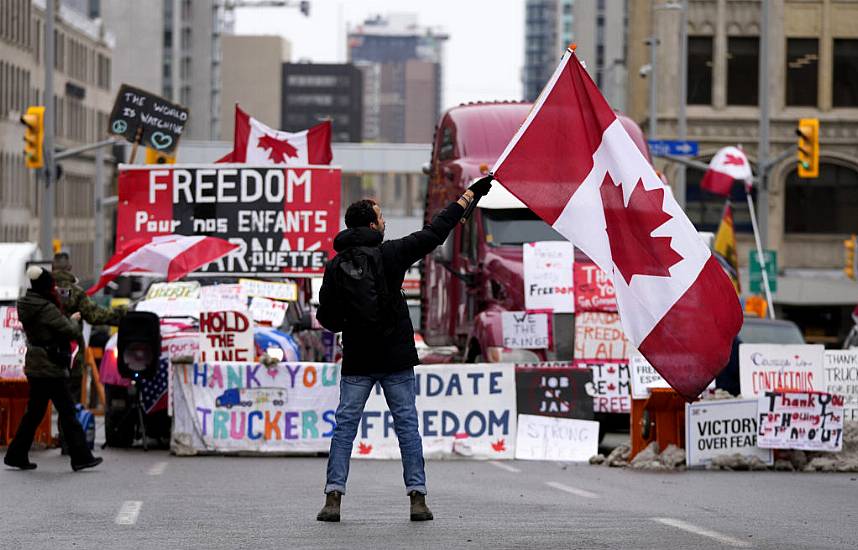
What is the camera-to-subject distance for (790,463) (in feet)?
54.5

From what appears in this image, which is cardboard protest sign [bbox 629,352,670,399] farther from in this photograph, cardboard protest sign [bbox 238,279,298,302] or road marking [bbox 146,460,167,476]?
cardboard protest sign [bbox 238,279,298,302]

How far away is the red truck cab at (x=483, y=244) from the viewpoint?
20.4 m

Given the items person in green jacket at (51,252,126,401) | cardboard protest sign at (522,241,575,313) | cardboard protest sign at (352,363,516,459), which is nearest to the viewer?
cardboard protest sign at (352,363,516,459)

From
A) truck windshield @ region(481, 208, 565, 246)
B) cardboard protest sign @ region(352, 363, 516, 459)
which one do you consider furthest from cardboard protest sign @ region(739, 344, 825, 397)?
truck windshield @ region(481, 208, 565, 246)

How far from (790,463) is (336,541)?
796 centimetres

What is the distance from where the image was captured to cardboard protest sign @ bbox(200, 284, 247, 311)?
19.5m

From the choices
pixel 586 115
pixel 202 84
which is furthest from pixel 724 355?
pixel 202 84

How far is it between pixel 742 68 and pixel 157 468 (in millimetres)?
47214

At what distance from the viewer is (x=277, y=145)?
26.5 meters

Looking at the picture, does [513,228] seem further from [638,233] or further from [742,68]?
[742,68]

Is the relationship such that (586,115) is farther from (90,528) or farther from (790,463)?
(790,463)

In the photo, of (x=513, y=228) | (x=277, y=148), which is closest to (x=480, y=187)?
(x=513, y=228)

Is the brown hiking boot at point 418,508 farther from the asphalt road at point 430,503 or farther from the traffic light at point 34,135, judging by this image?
the traffic light at point 34,135

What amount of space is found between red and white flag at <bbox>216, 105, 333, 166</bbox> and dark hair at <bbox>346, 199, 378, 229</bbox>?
15476 mm
